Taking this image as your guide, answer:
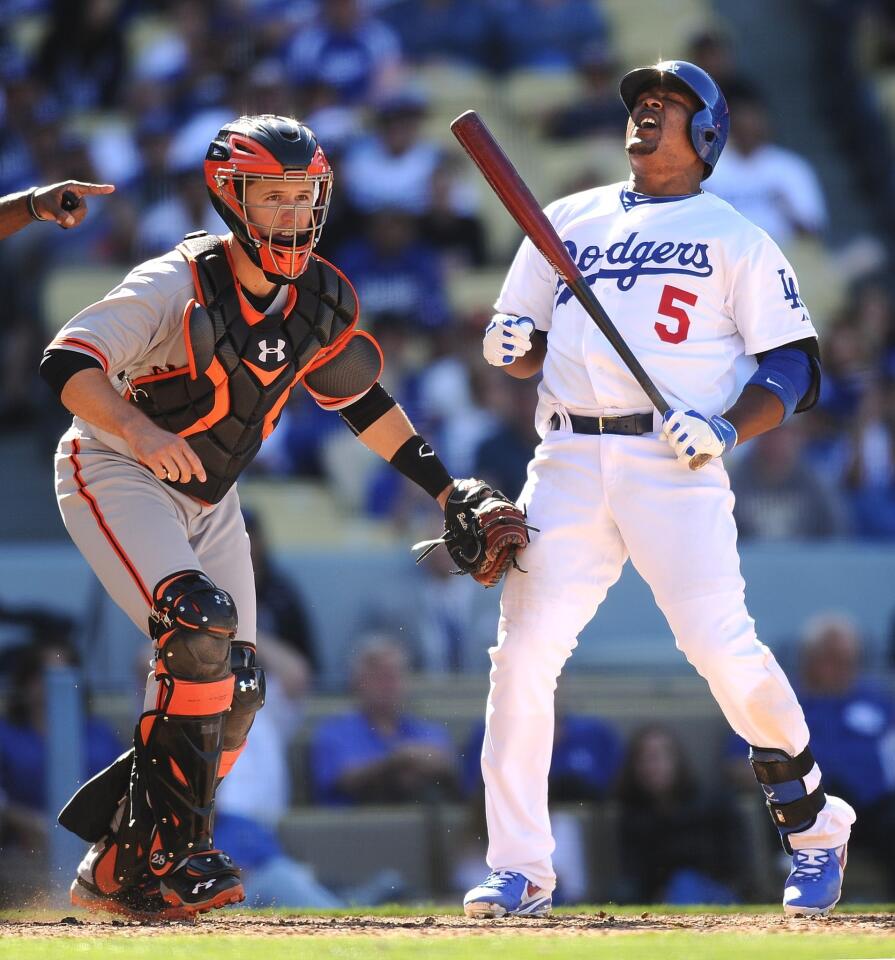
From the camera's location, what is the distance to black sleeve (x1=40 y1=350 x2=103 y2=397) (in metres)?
4.27

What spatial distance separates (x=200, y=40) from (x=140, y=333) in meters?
7.01

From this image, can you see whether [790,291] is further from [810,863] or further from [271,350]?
[810,863]

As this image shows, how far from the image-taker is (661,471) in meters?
4.57

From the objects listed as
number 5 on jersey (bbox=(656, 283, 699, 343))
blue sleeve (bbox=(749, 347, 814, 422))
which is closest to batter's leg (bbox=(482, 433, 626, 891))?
number 5 on jersey (bbox=(656, 283, 699, 343))

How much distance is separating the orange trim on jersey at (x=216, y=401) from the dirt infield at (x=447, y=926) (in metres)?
1.25

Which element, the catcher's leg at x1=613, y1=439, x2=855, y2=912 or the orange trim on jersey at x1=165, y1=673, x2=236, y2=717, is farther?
the catcher's leg at x1=613, y1=439, x2=855, y2=912

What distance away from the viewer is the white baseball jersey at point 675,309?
462 cm

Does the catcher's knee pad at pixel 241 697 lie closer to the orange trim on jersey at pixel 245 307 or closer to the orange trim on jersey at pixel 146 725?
the orange trim on jersey at pixel 146 725

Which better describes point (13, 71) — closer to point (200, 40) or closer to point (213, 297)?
point (200, 40)

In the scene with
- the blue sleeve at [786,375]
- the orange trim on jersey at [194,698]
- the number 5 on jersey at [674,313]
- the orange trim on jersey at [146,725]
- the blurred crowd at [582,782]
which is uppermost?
the number 5 on jersey at [674,313]

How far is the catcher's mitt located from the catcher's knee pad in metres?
0.52

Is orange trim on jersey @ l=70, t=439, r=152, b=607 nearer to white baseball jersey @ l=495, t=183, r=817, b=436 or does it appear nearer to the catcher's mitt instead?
the catcher's mitt

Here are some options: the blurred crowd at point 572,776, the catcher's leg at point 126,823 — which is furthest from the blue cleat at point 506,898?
the blurred crowd at point 572,776

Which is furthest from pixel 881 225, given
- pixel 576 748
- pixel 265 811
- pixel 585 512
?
pixel 585 512
